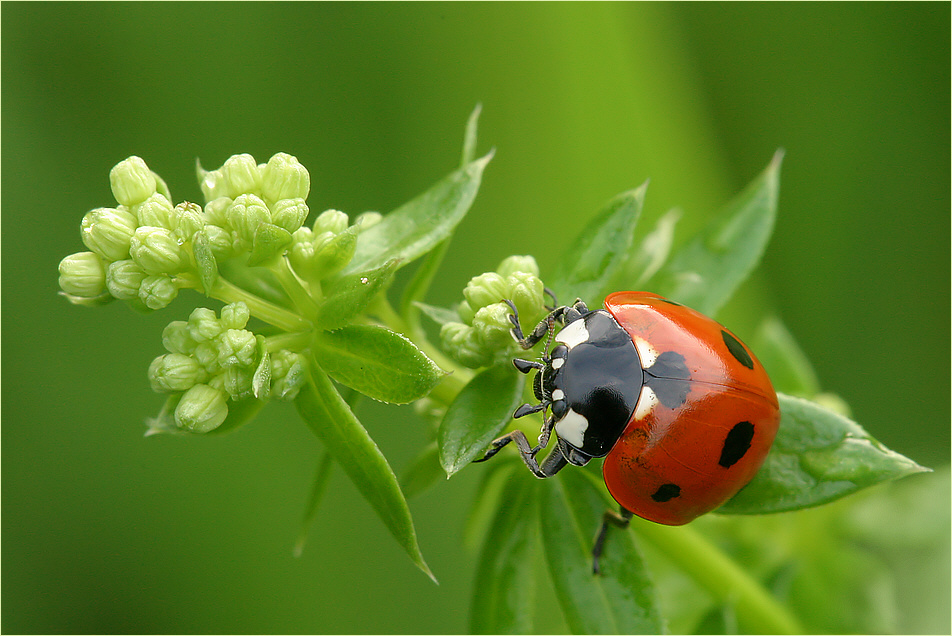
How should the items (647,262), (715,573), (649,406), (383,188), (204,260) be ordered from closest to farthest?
(204,260), (649,406), (715,573), (647,262), (383,188)

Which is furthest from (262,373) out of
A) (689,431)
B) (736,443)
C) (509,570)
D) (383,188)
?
(383,188)

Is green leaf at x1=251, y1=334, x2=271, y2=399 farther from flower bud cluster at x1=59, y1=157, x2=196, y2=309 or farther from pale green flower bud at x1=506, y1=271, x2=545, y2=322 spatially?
pale green flower bud at x1=506, y1=271, x2=545, y2=322

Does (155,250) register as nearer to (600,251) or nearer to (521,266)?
(521,266)

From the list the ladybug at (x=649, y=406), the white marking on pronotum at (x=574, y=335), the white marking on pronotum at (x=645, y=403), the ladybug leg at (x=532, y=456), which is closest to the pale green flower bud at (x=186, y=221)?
the ladybug at (x=649, y=406)

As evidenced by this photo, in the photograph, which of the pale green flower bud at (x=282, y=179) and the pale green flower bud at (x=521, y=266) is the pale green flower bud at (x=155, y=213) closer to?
→ the pale green flower bud at (x=282, y=179)

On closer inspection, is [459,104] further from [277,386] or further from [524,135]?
[277,386]

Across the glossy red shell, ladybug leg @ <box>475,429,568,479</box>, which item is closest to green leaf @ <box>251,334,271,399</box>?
ladybug leg @ <box>475,429,568,479</box>

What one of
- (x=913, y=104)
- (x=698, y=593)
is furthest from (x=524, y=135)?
(x=698, y=593)
